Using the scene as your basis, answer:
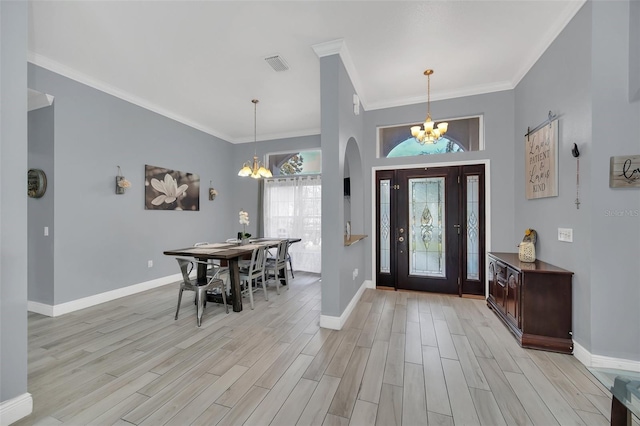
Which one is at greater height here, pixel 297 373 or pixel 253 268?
pixel 253 268

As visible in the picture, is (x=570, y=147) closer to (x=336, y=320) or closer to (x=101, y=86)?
(x=336, y=320)

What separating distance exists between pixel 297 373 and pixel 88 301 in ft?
11.2

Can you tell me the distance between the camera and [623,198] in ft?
6.80

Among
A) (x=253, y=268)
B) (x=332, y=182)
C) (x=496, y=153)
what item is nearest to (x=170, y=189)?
(x=253, y=268)

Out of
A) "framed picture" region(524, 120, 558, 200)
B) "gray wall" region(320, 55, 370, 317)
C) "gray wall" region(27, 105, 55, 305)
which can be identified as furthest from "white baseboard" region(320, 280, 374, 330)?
"gray wall" region(27, 105, 55, 305)

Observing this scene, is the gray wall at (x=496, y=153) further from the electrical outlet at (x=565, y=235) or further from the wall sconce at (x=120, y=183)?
the wall sconce at (x=120, y=183)

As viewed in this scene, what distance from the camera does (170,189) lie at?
4.83m

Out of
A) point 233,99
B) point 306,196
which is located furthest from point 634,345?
point 233,99

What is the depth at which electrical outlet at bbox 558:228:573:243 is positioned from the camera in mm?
2422

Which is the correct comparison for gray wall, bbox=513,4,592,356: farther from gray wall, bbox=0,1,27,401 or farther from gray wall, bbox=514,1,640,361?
gray wall, bbox=0,1,27,401

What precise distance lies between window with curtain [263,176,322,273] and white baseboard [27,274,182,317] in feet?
8.35

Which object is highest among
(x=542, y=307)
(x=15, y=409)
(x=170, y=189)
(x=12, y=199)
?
(x=170, y=189)

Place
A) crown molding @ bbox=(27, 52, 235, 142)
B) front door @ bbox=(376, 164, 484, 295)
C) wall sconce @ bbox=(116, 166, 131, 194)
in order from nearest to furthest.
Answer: crown molding @ bbox=(27, 52, 235, 142)
wall sconce @ bbox=(116, 166, 131, 194)
front door @ bbox=(376, 164, 484, 295)

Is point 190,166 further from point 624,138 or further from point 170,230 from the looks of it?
point 624,138
